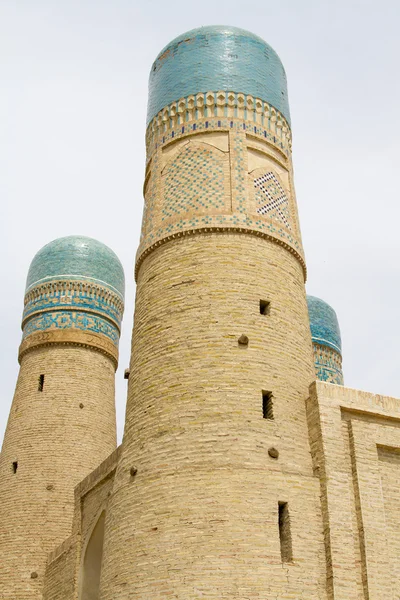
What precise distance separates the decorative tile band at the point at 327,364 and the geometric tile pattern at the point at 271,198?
25.7 ft

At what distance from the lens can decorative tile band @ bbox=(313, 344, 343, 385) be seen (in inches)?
660

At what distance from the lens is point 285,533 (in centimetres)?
701

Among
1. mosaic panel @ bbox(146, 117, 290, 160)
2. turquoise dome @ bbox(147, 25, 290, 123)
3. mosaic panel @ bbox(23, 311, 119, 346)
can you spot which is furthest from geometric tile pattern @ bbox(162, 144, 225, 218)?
mosaic panel @ bbox(23, 311, 119, 346)

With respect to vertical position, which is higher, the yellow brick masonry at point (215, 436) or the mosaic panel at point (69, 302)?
the mosaic panel at point (69, 302)

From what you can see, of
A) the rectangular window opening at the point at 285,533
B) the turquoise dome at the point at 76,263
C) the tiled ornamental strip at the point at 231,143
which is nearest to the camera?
the rectangular window opening at the point at 285,533

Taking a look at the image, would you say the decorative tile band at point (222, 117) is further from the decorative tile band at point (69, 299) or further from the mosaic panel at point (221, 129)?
the decorative tile band at point (69, 299)

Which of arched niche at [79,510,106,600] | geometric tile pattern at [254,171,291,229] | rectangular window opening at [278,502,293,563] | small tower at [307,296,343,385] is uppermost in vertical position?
small tower at [307,296,343,385]

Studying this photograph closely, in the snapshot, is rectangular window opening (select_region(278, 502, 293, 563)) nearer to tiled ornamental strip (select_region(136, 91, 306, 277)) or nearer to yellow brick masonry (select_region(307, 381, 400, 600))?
yellow brick masonry (select_region(307, 381, 400, 600))

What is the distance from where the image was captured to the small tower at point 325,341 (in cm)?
1691

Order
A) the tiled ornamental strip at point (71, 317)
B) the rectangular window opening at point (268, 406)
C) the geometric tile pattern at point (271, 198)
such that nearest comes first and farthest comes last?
1. the rectangular window opening at point (268, 406)
2. the geometric tile pattern at point (271, 198)
3. the tiled ornamental strip at point (71, 317)

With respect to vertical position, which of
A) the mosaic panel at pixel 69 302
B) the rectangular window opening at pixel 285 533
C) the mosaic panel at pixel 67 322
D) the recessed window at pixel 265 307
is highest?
the mosaic panel at pixel 69 302

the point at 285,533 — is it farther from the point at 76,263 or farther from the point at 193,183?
the point at 76,263

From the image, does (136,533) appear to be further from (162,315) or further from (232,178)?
(232,178)

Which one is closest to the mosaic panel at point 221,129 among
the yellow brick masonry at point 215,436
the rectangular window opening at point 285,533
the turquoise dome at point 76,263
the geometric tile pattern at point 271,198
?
the geometric tile pattern at point 271,198
